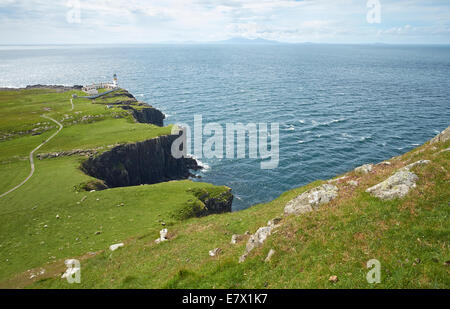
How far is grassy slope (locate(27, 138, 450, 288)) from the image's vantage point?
553 inches

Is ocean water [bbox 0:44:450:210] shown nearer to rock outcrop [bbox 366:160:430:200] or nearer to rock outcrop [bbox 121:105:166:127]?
rock outcrop [bbox 121:105:166:127]

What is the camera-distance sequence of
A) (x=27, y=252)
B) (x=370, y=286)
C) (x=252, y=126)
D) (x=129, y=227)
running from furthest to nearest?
(x=252, y=126) < (x=129, y=227) < (x=27, y=252) < (x=370, y=286)

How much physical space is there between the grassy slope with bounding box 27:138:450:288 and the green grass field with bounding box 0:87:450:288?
6cm

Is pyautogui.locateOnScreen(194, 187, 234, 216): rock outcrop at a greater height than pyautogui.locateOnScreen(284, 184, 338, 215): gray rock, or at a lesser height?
lesser

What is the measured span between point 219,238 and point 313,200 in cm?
1069

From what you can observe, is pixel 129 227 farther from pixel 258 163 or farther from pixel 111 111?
pixel 111 111

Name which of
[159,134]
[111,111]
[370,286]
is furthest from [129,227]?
[111,111]

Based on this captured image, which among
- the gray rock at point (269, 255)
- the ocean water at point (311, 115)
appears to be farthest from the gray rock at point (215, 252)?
the ocean water at point (311, 115)

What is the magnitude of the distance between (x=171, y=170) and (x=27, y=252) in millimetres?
47285

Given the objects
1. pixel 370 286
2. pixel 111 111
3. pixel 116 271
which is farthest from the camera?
pixel 111 111

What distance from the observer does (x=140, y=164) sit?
66312 mm

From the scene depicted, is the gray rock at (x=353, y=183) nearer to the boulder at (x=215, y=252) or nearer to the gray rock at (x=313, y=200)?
the gray rock at (x=313, y=200)

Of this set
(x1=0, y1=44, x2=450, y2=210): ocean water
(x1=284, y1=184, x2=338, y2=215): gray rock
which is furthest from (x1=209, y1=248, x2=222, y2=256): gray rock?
(x1=0, y1=44, x2=450, y2=210): ocean water

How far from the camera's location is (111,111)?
295 feet
